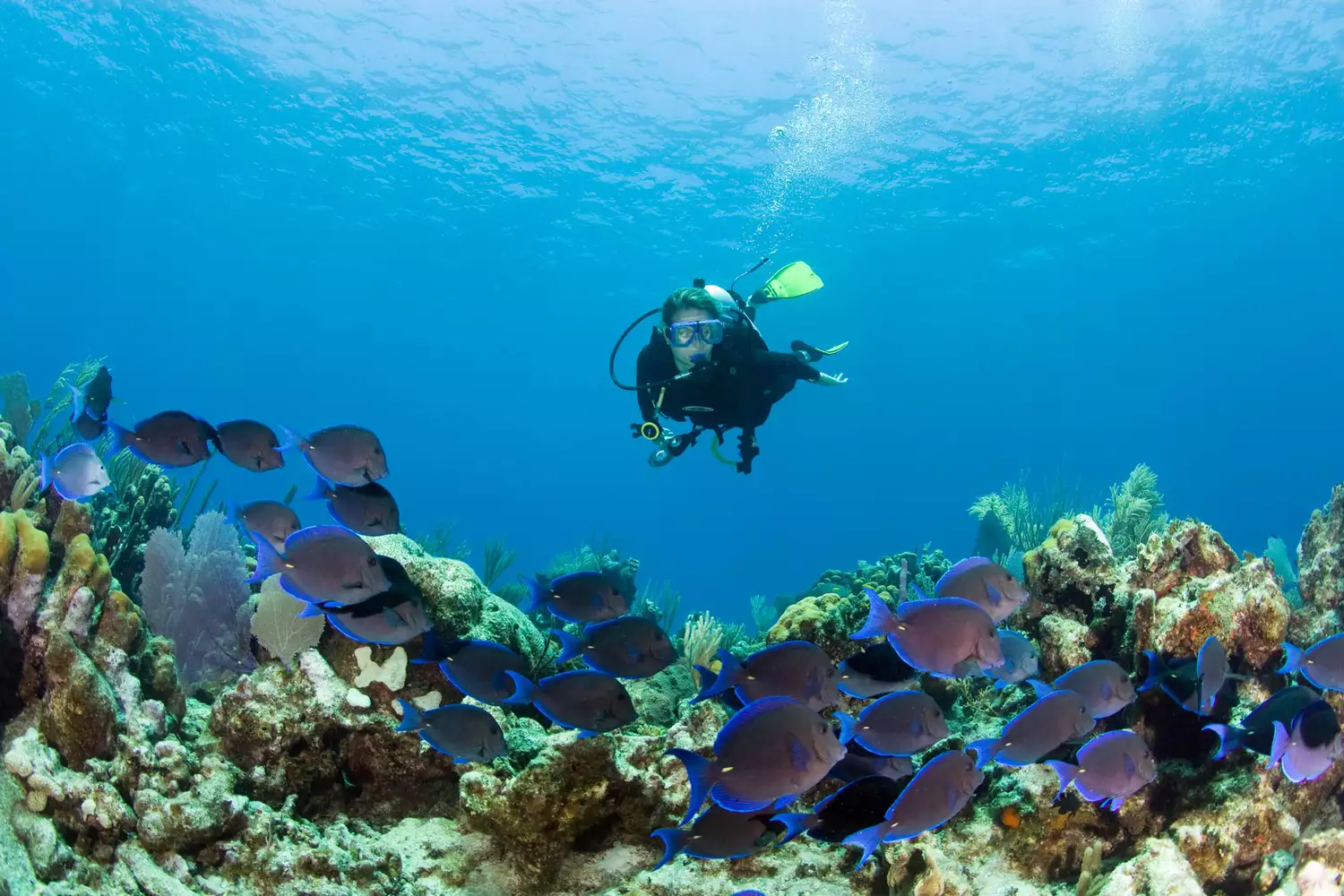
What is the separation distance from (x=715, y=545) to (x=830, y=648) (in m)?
125

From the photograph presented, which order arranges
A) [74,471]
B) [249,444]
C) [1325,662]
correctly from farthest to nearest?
[74,471] → [249,444] → [1325,662]

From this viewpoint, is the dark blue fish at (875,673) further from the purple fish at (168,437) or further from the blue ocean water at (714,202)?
the blue ocean water at (714,202)

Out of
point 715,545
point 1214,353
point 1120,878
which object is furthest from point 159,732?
point 715,545

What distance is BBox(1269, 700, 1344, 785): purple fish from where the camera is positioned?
2588 millimetres

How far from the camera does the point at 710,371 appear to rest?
7.71m

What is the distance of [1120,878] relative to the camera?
2.73 m

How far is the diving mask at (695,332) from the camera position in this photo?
760 cm

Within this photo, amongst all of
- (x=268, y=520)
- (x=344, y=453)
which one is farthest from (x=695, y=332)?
(x=268, y=520)

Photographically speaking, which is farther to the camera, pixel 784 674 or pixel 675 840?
pixel 784 674

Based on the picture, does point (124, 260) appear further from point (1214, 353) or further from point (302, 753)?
point (1214, 353)

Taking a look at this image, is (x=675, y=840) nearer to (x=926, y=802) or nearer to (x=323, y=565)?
(x=926, y=802)

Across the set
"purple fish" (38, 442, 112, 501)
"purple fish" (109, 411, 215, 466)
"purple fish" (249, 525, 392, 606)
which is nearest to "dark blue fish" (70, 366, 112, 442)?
"purple fish" (38, 442, 112, 501)

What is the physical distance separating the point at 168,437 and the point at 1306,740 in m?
5.13

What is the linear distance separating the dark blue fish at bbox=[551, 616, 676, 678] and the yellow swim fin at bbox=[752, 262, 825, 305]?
655cm
